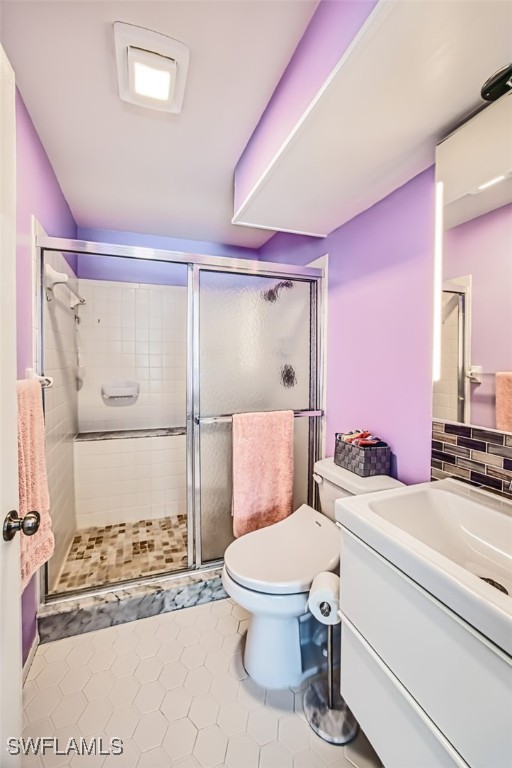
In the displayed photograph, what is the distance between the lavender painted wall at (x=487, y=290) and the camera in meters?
1.02

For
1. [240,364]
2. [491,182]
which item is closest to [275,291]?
[240,364]

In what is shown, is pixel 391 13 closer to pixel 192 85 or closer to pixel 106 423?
pixel 192 85

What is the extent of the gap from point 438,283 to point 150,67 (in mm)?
1265

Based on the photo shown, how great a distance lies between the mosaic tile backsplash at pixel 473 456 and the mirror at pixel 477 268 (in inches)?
1.5

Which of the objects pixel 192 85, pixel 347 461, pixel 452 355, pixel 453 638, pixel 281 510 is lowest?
pixel 281 510

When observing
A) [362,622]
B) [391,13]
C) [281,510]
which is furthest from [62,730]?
[391,13]

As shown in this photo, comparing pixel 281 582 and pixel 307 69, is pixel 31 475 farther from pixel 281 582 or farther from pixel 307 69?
pixel 307 69

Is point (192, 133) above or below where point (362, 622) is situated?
above

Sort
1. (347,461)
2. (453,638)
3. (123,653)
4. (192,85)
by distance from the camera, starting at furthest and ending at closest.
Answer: (347,461) < (123,653) < (192,85) < (453,638)

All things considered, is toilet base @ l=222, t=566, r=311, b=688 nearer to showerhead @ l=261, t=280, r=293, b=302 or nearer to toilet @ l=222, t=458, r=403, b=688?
toilet @ l=222, t=458, r=403, b=688

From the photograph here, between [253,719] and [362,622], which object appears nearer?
[362,622]

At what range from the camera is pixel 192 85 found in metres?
1.25

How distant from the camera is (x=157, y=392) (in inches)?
113

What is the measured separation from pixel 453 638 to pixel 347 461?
923 millimetres
